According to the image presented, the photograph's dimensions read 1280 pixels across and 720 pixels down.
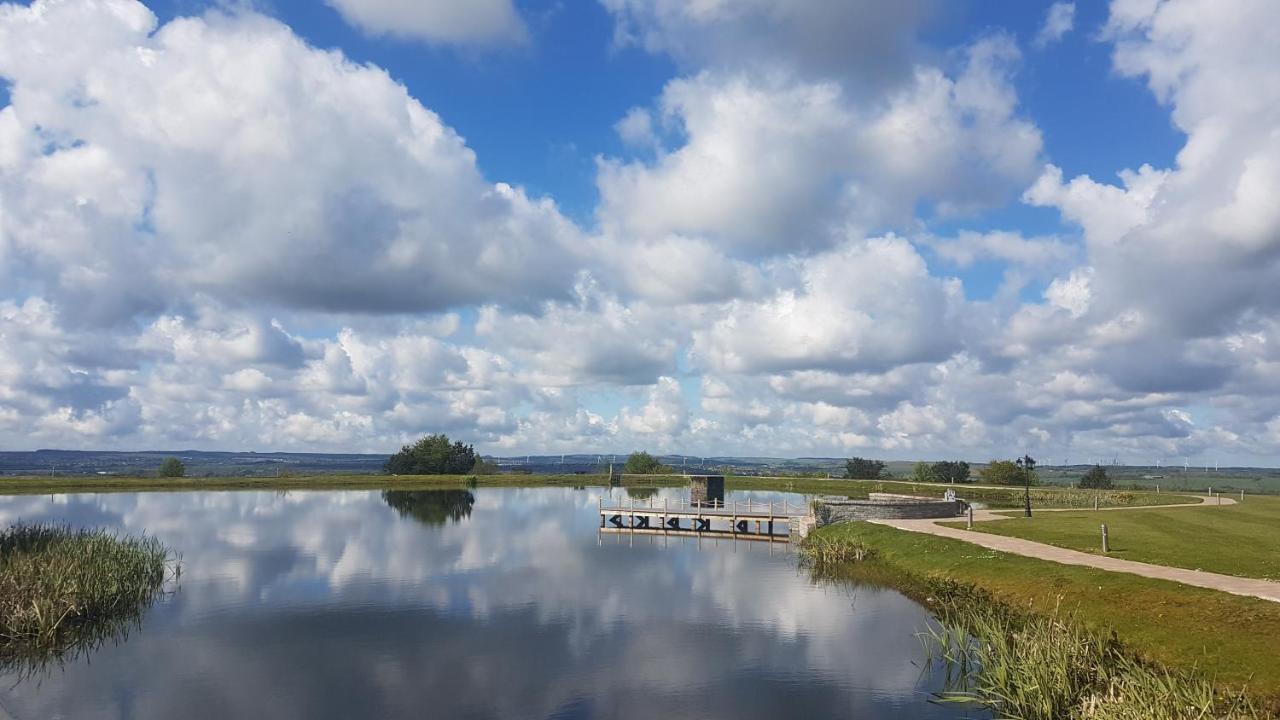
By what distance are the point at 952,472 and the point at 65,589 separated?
377ft

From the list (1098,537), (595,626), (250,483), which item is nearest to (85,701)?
(595,626)

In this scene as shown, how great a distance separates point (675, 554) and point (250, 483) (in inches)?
3598

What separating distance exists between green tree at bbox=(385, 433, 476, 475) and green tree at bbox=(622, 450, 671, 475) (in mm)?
32794

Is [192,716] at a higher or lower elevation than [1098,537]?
lower

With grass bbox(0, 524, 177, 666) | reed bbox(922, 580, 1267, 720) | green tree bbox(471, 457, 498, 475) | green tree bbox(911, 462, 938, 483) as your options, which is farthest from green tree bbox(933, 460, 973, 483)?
grass bbox(0, 524, 177, 666)

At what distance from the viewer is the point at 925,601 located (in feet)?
107

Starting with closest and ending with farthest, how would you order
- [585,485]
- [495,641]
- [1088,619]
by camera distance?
[1088,619], [495,641], [585,485]

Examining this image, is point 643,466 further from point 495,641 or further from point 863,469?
point 495,641

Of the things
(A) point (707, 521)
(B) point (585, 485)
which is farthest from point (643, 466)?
(A) point (707, 521)

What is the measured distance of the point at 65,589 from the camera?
28812 mm

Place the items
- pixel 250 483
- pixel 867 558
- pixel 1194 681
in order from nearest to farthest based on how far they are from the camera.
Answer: pixel 1194 681 → pixel 867 558 → pixel 250 483

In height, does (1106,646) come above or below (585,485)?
above

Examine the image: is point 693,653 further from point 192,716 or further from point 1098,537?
point 1098,537

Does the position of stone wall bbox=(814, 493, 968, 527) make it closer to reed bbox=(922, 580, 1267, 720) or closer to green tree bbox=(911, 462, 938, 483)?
reed bbox=(922, 580, 1267, 720)
